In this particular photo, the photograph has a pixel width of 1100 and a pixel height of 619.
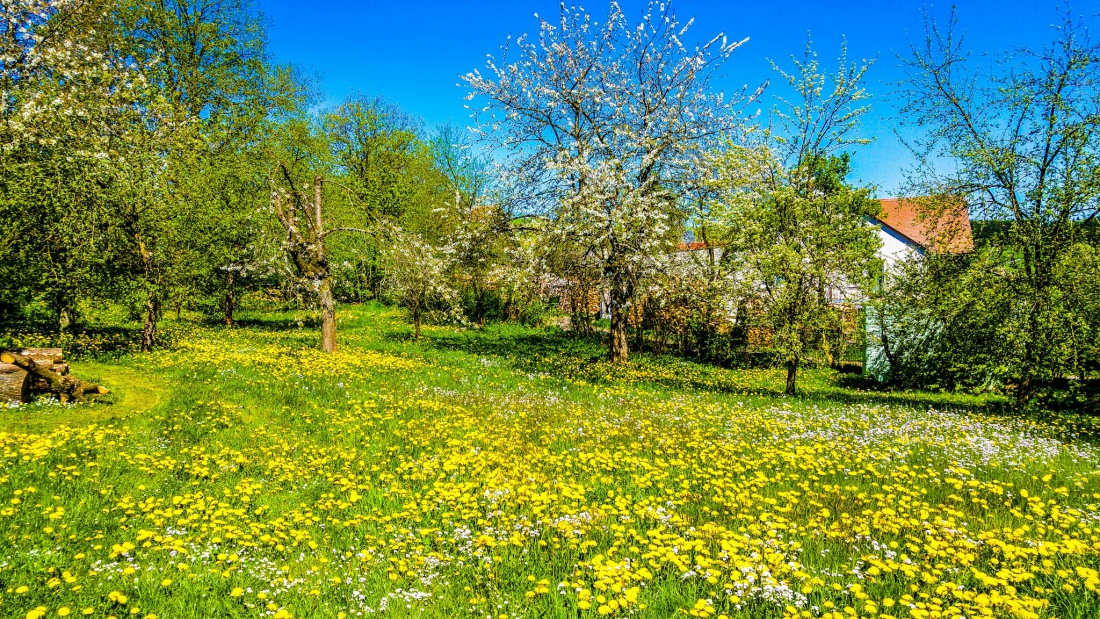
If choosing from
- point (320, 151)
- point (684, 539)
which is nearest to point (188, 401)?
point (684, 539)

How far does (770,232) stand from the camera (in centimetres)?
1647

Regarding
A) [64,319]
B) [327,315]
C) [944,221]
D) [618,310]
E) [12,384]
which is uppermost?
[944,221]

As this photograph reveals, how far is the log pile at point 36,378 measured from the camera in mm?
10531

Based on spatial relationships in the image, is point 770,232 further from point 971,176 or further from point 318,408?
point 318,408

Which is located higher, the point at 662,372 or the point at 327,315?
the point at 327,315

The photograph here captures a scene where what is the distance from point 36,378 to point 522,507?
10.8m

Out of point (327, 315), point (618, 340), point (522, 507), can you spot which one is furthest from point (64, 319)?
point (522, 507)

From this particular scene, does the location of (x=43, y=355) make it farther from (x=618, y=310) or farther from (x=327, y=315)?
(x=618, y=310)

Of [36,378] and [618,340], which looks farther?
[618,340]

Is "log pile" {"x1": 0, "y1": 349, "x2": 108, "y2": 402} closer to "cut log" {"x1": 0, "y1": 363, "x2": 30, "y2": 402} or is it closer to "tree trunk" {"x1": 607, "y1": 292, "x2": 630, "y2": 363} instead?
"cut log" {"x1": 0, "y1": 363, "x2": 30, "y2": 402}

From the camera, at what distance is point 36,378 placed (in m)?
11.1

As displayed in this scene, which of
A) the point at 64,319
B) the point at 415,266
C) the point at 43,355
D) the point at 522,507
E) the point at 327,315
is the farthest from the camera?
the point at 415,266

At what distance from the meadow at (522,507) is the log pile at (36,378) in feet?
1.98

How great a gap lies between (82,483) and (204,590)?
3695mm
